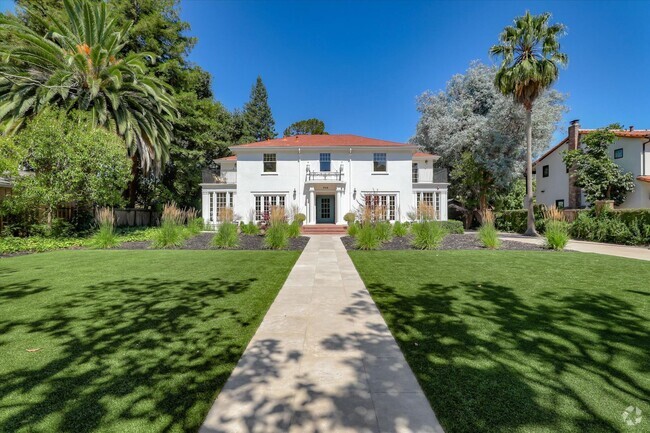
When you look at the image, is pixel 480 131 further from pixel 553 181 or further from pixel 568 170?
pixel 553 181

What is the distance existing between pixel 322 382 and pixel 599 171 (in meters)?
22.0

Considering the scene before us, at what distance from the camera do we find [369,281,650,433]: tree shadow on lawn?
2.15m

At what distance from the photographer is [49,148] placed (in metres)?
12.7

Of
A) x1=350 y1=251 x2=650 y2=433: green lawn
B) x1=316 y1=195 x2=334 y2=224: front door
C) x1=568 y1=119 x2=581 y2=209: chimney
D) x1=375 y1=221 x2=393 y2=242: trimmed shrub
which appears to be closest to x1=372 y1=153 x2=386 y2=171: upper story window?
x1=316 y1=195 x2=334 y2=224: front door

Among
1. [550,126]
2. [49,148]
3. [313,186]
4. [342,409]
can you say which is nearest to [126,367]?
[342,409]

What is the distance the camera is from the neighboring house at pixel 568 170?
18.1 metres

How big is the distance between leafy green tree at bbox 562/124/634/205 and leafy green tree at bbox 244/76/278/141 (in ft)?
117

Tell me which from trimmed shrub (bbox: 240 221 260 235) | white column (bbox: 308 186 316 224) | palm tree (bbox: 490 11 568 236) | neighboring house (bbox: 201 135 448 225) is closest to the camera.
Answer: palm tree (bbox: 490 11 568 236)

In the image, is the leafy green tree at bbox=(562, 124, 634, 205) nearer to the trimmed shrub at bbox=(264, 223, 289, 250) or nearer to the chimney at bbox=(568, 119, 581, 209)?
the chimney at bbox=(568, 119, 581, 209)

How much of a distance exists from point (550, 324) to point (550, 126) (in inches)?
991

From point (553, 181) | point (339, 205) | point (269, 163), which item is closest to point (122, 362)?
point (339, 205)

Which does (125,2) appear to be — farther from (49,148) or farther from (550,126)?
(550,126)

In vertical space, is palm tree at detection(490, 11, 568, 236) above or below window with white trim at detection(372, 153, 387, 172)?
above

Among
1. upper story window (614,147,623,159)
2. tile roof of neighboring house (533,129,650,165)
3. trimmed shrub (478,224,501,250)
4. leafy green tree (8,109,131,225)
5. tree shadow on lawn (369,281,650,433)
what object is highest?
tile roof of neighboring house (533,129,650,165)
